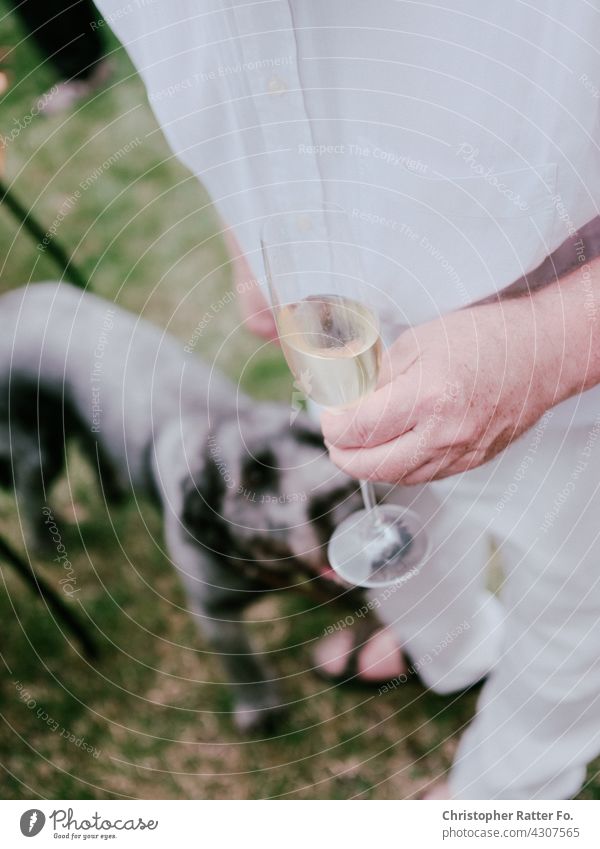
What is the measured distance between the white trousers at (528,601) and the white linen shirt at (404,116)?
0.30ft

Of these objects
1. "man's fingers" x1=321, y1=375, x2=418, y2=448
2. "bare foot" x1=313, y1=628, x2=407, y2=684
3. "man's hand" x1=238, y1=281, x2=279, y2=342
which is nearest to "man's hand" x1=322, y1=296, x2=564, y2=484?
"man's fingers" x1=321, y1=375, x2=418, y2=448

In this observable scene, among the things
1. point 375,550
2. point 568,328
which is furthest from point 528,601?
point 568,328

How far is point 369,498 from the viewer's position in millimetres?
750

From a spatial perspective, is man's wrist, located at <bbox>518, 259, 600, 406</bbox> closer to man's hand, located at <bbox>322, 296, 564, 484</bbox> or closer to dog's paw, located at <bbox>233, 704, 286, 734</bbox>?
man's hand, located at <bbox>322, 296, 564, 484</bbox>

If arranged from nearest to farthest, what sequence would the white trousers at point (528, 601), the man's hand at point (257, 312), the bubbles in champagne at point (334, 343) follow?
1. the bubbles in champagne at point (334, 343)
2. the white trousers at point (528, 601)
3. the man's hand at point (257, 312)

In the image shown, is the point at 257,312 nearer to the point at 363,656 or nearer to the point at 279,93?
the point at 279,93

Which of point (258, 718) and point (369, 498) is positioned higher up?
point (369, 498)

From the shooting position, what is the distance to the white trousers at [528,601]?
27.5 inches

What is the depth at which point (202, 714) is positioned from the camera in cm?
86

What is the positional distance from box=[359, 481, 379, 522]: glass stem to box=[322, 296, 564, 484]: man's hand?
4.4 inches

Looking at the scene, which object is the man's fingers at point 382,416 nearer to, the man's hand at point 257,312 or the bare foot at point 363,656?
the man's hand at point 257,312

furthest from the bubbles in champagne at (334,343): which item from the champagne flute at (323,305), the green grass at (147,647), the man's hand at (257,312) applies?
the green grass at (147,647)

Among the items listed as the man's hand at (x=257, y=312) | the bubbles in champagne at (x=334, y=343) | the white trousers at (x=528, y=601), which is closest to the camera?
the bubbles in champagne at (x=334, y=343)

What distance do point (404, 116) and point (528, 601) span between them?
1.45 feet
